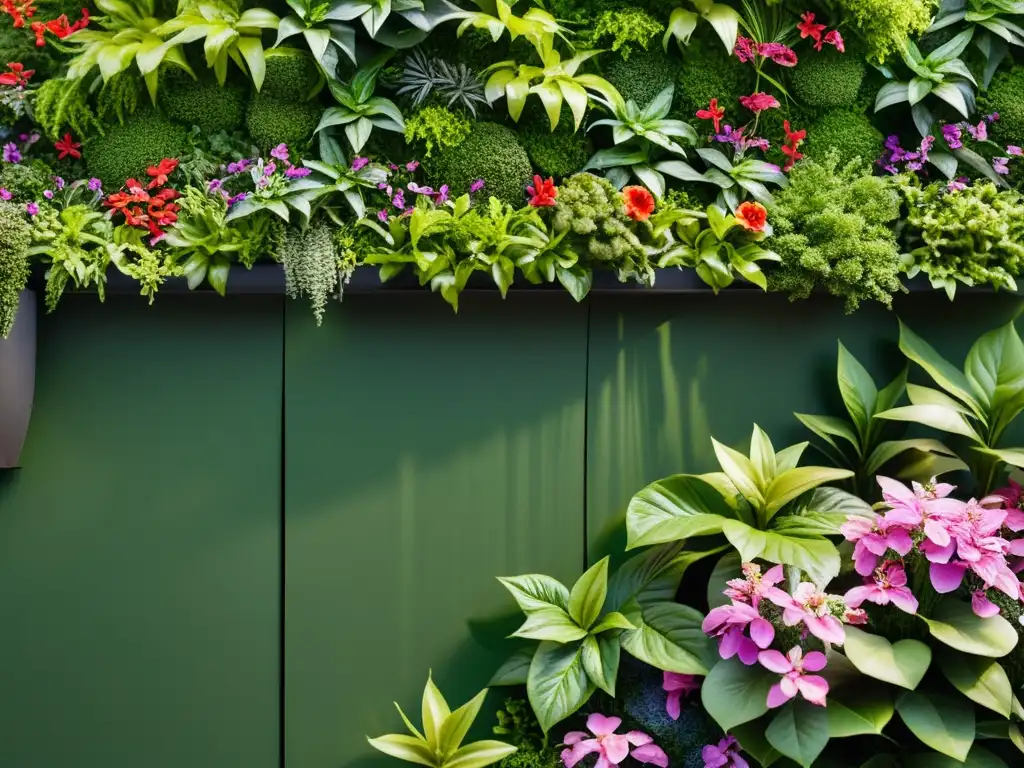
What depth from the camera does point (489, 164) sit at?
228cm

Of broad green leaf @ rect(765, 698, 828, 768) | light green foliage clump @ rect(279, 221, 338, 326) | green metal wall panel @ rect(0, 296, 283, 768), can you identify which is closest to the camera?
broad green leaf @ rect(765, 698, 828, 768)

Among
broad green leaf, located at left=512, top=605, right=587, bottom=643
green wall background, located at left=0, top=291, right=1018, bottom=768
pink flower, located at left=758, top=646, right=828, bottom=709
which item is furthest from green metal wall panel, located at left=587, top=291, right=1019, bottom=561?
pink flower, located at left=758, top=646, right=828, bottom=709

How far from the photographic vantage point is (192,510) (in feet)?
7.59

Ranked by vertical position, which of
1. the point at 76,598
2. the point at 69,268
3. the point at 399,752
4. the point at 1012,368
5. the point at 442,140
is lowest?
the point at 399,752

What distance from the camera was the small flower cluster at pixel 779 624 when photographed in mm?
1979

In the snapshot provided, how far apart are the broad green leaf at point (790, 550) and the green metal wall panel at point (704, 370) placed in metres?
0.36

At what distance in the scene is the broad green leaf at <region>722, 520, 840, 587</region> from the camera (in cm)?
206

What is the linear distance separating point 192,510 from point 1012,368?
2181 mm

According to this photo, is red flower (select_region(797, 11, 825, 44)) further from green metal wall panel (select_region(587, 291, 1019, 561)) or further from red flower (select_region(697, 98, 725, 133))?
green metal wall panel (select_region(587, 291, 1019, 561))

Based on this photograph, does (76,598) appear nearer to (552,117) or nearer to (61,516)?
(61,516)

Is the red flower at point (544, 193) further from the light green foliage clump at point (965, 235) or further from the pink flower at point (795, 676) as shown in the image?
the pink flower at point (795, 676)

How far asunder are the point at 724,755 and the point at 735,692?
234 mm

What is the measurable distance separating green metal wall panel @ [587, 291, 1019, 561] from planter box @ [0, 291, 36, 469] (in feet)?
4.55

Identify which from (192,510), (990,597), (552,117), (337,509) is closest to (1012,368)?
(990,597)
